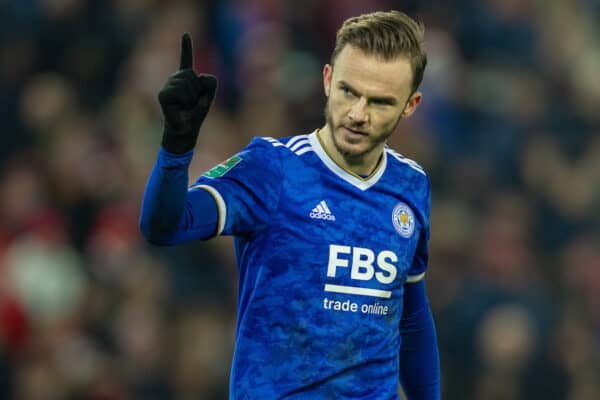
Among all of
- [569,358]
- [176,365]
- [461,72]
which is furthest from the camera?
[461,72]

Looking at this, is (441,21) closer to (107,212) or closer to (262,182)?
(107,212)

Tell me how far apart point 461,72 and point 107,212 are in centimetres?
387

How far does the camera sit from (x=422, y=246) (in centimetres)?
440

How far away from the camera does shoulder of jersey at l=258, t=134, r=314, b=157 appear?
4094 millimetres

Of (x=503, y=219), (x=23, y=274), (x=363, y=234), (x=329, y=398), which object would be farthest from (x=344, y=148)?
(x=503, y=219)

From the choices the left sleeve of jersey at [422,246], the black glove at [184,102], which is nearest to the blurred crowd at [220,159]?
the left sleeve of jersey at [422,246]

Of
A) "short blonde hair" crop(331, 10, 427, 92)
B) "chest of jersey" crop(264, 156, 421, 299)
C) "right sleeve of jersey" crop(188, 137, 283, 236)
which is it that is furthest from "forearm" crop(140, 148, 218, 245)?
"short blonde hair" crop(331, 10, 427, 92)

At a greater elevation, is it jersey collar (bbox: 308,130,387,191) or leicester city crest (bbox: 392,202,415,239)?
jersey collar (bbox: 308,130,387,191)

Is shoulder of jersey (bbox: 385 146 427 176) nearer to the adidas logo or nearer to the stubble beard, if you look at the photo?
the stubble beard

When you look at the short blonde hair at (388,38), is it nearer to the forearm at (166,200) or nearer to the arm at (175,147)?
the arm at (175,147)

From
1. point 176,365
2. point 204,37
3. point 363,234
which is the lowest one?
point 176,365

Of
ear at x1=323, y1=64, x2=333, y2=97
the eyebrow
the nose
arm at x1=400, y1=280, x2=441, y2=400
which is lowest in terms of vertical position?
arm at x1=400, y1=280, x2=441, y2=400

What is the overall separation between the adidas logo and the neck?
167 mm

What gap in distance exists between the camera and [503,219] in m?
9.99
